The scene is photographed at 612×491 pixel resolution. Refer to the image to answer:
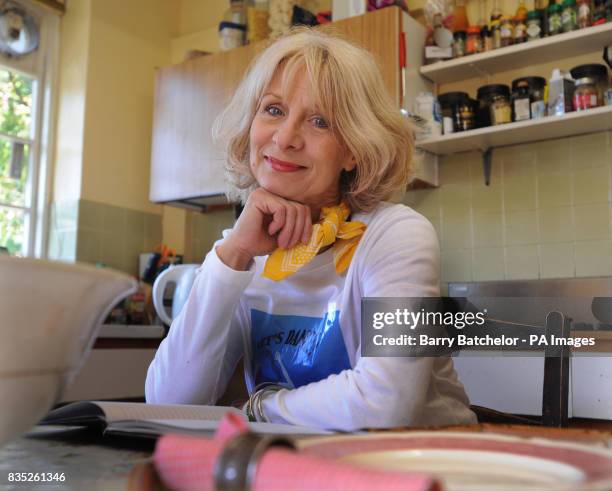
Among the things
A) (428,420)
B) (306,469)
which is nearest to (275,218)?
(428,420)

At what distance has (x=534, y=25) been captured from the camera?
2301 mm

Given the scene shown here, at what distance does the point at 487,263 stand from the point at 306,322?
1573mm

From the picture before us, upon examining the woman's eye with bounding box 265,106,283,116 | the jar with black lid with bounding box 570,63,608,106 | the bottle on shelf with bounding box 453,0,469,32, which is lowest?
the woman's eye with bounding box 265,106,283,116

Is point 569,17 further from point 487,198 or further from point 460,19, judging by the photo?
point 487,198

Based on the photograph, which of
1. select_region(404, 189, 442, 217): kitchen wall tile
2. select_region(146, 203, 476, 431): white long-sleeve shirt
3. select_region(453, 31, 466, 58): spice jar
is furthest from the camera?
select_region(404, 189, 442, 217): kitchen wall tile

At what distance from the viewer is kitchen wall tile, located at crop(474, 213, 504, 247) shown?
2.45 m

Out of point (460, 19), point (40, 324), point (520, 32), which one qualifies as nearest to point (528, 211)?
point (520, 32)

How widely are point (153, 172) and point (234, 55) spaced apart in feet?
2.08

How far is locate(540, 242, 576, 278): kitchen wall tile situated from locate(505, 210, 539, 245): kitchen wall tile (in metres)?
0.06

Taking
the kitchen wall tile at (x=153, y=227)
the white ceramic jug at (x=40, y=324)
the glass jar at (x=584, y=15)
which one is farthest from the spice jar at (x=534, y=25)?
the white ceramic jug at (x=40, y=324)

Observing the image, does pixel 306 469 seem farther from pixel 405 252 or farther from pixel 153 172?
pixel 153 172

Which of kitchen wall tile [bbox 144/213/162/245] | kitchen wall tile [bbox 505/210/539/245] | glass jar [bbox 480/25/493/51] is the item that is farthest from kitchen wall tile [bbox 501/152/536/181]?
kitchen wall tile [bbox 144/213/162/245]

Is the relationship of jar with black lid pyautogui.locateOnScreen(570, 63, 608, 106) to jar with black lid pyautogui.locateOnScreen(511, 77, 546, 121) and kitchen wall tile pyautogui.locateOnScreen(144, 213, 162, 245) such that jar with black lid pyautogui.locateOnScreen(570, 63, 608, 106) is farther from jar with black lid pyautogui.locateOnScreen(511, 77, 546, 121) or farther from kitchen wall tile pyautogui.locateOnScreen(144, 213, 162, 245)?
kitchen wall tile pyautogui.locateOnScreen(144, 213, 162, 245)

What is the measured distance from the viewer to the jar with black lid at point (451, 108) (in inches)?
94.0
